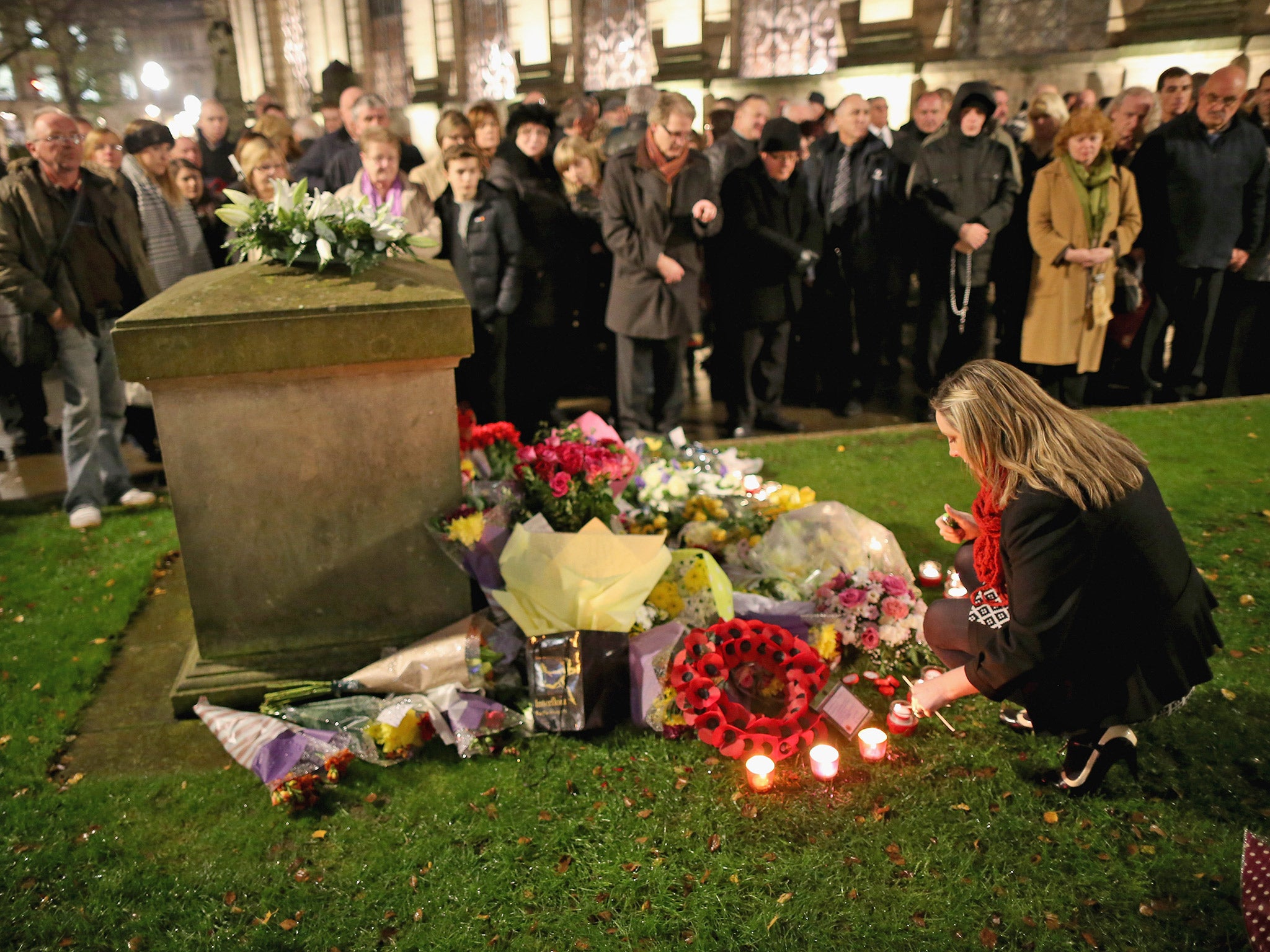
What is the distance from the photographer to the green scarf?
6.55 metres

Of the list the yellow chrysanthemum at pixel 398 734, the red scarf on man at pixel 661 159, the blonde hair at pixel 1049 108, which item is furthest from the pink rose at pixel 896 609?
the blonde hair at pixel 1049 108

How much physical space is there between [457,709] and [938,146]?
17.8 feet

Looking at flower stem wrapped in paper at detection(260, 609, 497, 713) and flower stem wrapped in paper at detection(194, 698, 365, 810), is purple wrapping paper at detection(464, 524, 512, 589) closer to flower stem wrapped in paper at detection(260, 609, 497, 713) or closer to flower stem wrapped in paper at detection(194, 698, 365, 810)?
flower stem wrapped in paper at detection(260, 609, 497, 713)

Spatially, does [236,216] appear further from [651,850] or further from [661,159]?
[661,159]

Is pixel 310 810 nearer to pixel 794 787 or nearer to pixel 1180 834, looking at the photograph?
pixel 794 787

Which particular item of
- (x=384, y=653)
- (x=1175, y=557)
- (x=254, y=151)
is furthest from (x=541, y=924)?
(x=254, y=151)

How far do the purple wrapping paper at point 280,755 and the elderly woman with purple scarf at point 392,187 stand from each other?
10.1 feet

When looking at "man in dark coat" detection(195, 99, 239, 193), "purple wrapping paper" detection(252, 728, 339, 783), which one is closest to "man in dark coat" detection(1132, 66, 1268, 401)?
"purple wrapping paper" detection(252, 728, 339, 783)

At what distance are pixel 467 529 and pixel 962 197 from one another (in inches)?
193

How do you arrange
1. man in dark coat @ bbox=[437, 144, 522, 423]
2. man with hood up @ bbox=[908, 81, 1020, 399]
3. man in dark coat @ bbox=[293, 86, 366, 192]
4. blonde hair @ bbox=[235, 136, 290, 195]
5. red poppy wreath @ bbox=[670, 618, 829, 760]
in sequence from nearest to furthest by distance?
1. red poppy wreath @ bbox=[670, 618, 829, 760]
2. man in dark coat @ bbox=[437, 144, 522, 423]
3. blonde hair @ bbox=[235, 136, 290, 195]
4. man with hood up @ bbox=[908, 81, 1020, 399]
5. man in dark coat @ bbox=[293, 86, 366, 192]

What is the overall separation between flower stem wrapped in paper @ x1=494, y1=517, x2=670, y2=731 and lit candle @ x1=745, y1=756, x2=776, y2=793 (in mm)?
575

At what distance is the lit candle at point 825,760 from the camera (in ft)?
9.87

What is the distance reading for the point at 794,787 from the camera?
9.96ft

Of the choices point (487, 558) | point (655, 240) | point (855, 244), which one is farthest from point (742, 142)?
point (487, 558)
